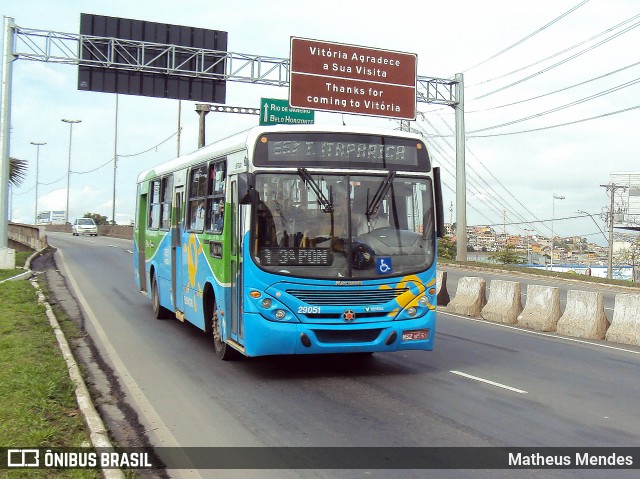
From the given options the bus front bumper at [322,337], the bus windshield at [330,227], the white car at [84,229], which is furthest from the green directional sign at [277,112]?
the white car at [84,229]

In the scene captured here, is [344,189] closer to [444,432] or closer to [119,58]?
[444,432]

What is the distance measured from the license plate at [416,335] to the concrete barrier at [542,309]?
6.29 meters

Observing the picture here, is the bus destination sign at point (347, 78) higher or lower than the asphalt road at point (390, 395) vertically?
higher

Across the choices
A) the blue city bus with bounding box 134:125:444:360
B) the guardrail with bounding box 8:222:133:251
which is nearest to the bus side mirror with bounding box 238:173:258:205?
the blue city bus with bounding box 134:125:444:360

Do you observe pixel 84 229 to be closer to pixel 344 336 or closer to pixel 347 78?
pixel 347 78

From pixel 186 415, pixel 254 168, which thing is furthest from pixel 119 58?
pixel 186 415

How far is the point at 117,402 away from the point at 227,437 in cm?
195

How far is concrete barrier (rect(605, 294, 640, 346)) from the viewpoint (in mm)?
13250

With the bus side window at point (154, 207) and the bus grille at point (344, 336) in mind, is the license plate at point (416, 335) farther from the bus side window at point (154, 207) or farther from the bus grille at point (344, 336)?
the bus side window at point (154, 207)

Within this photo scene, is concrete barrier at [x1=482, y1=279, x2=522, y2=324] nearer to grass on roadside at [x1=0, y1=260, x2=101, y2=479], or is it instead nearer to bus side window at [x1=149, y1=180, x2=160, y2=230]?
bus side window at [x1=149, y1=180, x2=160, y2=230]

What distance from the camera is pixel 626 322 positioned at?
1346 centimetres

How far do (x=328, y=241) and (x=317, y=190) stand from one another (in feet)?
2.13

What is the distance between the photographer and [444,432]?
6926mm

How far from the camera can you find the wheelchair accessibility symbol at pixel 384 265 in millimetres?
9164
